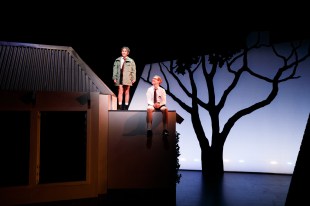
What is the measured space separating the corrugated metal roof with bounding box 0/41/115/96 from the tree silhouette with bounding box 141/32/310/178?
5.26 metres

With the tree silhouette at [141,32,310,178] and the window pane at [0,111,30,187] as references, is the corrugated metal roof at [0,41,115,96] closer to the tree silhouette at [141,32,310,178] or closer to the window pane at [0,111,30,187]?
the window pane at [0,111,30,187]

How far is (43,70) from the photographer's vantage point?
20.3 ft

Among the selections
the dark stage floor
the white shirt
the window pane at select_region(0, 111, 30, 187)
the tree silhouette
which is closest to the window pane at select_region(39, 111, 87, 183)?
the window pane at select_region(0, 111, 30, 187)

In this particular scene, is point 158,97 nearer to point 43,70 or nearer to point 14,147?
point 43,70

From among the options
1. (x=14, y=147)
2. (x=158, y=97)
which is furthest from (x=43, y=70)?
(x=158, y=97)

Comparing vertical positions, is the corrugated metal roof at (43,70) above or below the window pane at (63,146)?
above

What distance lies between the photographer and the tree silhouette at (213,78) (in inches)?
402

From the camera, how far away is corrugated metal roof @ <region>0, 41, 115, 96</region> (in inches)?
230

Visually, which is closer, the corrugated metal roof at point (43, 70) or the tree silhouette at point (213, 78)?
the corrugated metal roof at point (43, 70)

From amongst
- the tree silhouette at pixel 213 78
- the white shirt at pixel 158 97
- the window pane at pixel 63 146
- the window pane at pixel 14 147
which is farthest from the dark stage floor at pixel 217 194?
the white shirt at pixel 158 97

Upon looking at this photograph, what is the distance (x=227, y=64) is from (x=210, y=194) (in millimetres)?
5238

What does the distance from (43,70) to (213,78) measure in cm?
698

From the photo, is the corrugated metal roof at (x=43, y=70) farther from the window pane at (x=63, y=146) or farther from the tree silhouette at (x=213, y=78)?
the tree silhouette at (x=213, y=78)

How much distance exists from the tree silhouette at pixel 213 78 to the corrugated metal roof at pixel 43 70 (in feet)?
17.3
